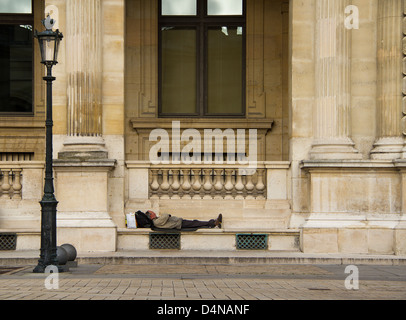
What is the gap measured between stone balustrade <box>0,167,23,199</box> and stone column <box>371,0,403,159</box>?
9528mm

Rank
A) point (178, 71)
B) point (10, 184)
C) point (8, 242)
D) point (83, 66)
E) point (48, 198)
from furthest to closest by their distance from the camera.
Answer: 1. point (178, 71)
2. point (10, 184)
3. point (83, 66)
4. point (8, 242)
5. point (48, 198)

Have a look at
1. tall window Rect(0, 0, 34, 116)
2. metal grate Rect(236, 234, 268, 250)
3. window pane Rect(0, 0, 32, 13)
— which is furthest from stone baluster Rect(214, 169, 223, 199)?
window pane Rect(0, 0, 32, 13)

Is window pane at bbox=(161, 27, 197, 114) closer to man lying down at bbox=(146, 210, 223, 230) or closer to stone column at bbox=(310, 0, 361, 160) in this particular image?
stone column at bbox=(310, 0, 361, 160)

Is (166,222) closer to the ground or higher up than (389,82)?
closer to the ground

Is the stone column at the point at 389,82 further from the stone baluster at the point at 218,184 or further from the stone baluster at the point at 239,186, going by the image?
the stone baluster at the point at 218,184

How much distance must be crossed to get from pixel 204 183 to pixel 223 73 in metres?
5.24

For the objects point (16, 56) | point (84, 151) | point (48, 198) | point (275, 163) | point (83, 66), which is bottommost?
point (48, 198)

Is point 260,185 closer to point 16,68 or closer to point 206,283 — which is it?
point 206,283

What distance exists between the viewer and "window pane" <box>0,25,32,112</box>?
29.5m

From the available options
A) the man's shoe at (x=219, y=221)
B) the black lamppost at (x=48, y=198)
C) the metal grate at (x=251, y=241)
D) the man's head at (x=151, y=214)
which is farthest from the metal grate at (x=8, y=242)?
the metal grate at (x=251, y=241)

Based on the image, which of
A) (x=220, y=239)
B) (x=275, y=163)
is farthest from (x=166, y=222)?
(x=275, y=163)

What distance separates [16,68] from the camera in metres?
29.6

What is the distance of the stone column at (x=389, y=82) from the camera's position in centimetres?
2447

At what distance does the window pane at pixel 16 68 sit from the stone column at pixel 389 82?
11.3 m
